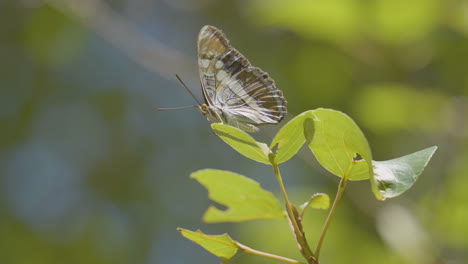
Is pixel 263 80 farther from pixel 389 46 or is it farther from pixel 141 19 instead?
→ pixel 141 19

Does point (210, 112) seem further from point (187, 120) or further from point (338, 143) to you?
point (187, 120)

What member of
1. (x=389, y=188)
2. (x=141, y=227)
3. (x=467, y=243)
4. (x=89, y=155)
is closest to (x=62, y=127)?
(x=89, y=155)

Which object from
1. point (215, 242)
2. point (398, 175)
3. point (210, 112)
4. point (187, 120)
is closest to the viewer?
point (398, 175)

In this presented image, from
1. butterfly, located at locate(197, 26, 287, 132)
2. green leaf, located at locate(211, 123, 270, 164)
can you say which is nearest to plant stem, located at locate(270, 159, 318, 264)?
green leaf, located at locate(211, 123, 270, 164)

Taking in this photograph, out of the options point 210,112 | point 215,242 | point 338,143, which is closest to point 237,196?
point 215,242

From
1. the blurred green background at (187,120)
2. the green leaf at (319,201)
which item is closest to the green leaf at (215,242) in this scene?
the green leaf at (319,201)
